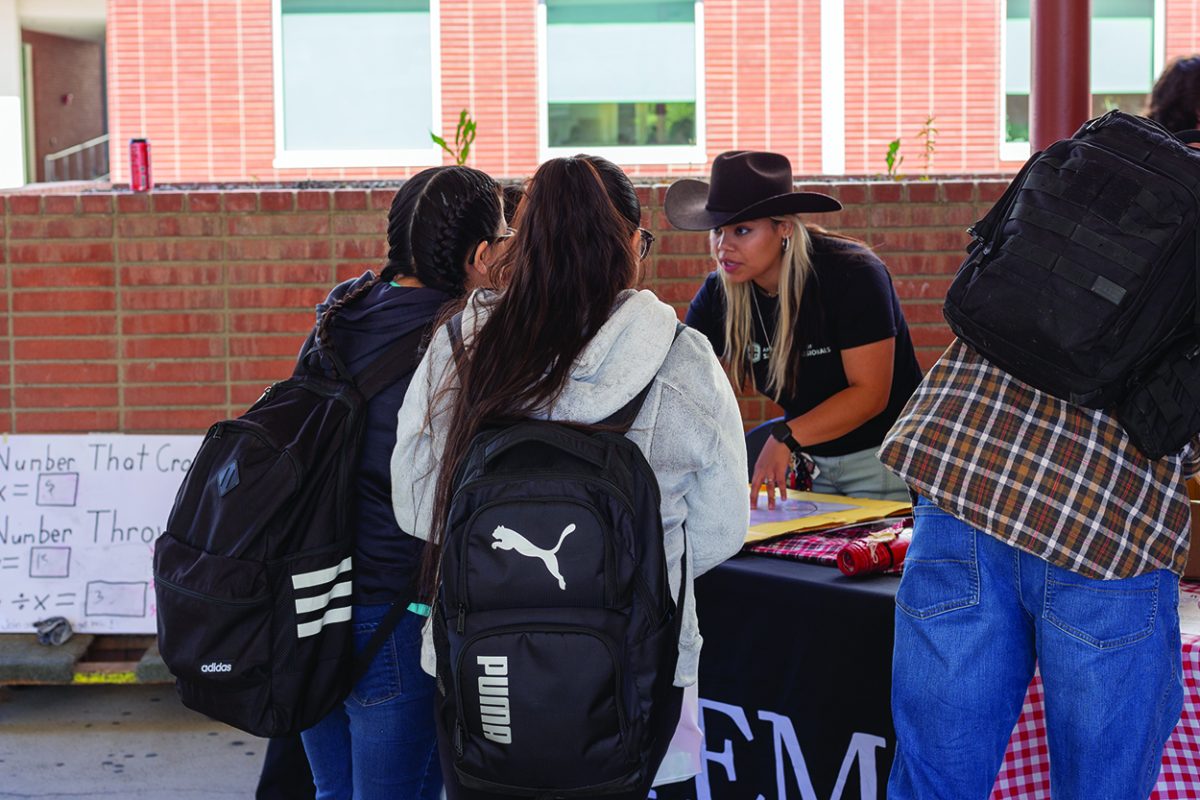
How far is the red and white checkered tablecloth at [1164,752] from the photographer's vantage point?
209 centimetres

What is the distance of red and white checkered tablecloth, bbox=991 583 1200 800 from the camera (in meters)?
2.09

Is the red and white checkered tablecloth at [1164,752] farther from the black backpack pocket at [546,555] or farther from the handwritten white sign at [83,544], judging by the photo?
the handwritten white sign at [83,544]

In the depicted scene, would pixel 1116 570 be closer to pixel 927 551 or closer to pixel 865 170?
pixel 927 551

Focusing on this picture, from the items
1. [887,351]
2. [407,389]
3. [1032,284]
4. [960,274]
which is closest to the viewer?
[1032,284]

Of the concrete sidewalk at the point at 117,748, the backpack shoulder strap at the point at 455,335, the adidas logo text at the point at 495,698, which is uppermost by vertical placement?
the backpack shoulder strap at the point at 455,335

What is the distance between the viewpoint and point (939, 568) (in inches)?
74.9

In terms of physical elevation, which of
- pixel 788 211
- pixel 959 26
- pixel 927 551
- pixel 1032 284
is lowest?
pixel 927 551

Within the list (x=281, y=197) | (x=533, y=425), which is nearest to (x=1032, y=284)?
(x=533, y=425)

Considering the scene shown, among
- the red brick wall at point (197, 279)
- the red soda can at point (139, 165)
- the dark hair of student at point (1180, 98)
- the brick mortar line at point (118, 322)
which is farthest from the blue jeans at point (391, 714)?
the red soda can at point (139, 165)

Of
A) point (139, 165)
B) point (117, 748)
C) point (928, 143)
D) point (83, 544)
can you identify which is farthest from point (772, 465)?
point (928, 143)

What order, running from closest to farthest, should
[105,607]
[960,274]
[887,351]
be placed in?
1. [960,274]
2. [887,351]
3. [105,607]

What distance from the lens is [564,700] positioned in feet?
5.74

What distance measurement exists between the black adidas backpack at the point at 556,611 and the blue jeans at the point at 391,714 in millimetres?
385

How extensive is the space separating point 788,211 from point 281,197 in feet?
7.55
